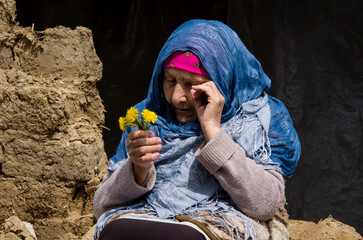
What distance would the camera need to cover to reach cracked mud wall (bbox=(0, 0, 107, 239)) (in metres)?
3.71

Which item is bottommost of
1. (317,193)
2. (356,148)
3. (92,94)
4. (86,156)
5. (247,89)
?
(317,193)

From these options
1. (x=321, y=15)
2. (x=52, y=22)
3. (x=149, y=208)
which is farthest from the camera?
(x=52, y=22)

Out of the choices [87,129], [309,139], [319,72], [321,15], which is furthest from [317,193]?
[87,129]

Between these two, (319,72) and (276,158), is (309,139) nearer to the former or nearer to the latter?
(319,72)

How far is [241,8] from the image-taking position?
5.18 meters

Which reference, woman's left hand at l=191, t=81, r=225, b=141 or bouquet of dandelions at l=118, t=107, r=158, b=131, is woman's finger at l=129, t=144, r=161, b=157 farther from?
woman's left hand at l=191, t=81, r=225, b=141

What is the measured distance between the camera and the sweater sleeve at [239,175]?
251cm

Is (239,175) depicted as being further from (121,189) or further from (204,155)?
(121,189)

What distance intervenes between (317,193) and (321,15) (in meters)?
1.71

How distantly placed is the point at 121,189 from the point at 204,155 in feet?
1.57

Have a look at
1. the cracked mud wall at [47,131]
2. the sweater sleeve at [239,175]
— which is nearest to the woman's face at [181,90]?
→ the sweater sleeve at [239,175]

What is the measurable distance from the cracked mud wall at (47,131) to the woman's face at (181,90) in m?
1.16

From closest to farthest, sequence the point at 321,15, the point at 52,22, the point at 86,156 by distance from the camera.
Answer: the point at 86,156
the point at 321,15
the point at 52,22

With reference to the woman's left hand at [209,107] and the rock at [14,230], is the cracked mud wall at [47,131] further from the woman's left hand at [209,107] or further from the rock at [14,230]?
the woman's left hand at [209,107]
